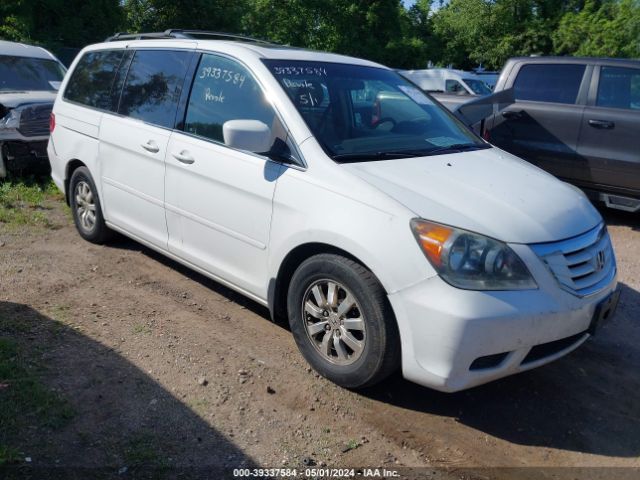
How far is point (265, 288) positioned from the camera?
3.78 meters

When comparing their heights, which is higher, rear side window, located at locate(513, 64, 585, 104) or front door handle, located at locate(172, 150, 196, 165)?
rear side window, located at locate(513, 64, 585, 104)

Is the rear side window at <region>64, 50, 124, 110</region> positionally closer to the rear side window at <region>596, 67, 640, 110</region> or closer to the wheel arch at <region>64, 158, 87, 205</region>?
the wheel arch at <region>64, 158, 87, 205</region>

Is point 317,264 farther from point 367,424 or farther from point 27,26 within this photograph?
point 27,26

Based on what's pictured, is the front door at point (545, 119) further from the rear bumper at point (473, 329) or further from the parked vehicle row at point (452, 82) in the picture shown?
the parked vehicle row at point (452, 82)

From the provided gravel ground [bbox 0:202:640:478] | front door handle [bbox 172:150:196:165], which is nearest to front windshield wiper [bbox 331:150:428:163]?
front door handle [bbox 172:150:196:165]

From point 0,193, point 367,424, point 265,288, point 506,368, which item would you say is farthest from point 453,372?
point 0,193

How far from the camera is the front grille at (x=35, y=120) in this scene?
7305 mm

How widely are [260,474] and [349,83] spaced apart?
2.64 m

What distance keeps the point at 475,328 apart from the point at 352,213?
863mm

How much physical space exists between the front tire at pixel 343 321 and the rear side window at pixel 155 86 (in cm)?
178

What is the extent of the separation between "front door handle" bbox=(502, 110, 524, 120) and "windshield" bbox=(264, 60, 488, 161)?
3096 millimetres

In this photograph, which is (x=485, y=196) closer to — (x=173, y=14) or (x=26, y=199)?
(x=26, y=199)

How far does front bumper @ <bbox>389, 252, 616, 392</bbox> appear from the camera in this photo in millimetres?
2871

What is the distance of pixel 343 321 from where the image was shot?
10.9ft
